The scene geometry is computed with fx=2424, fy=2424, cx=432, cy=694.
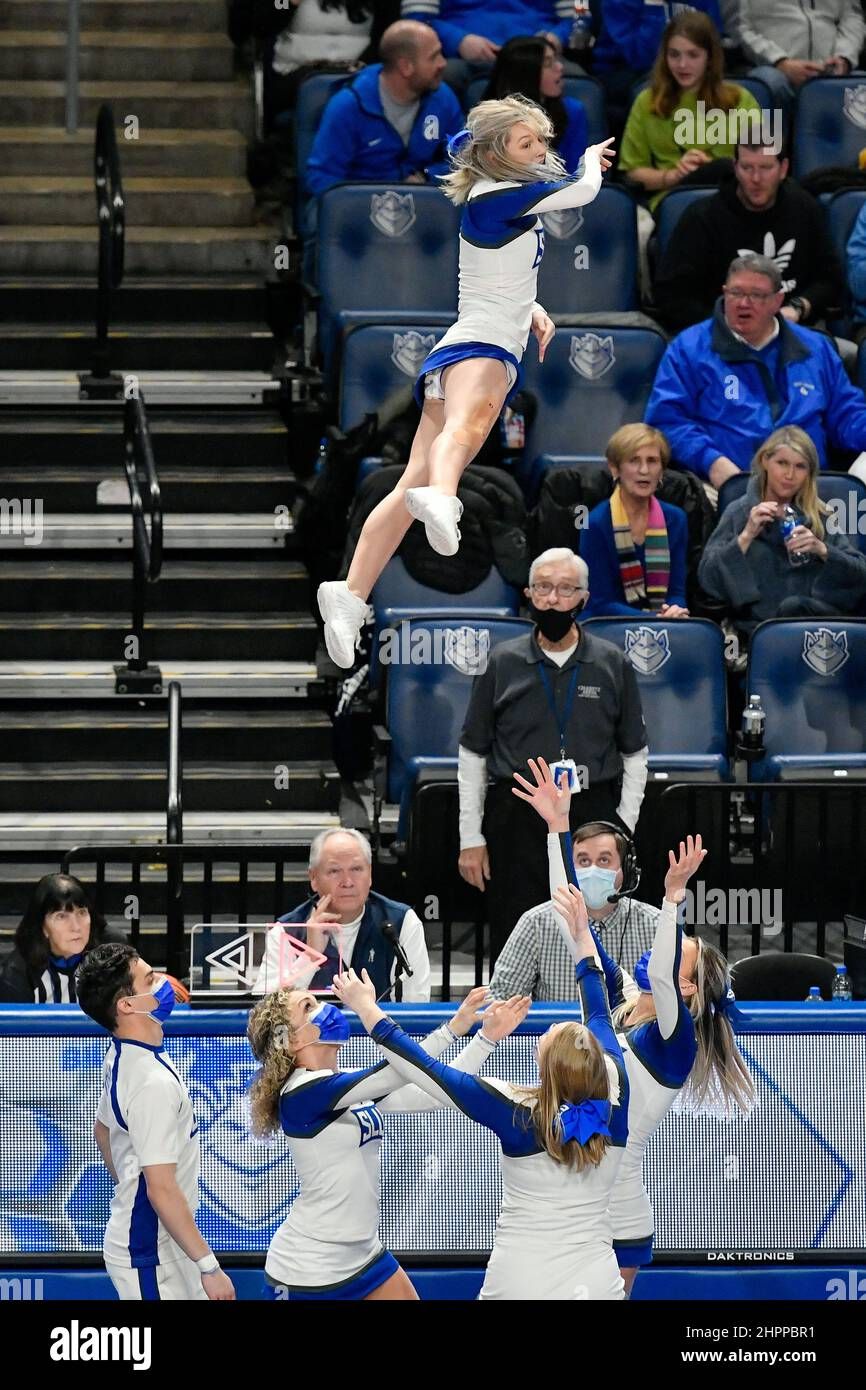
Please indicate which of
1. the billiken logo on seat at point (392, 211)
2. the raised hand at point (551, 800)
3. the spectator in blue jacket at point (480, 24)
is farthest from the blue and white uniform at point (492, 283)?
the spectator in blue jacket at point (480, 24)

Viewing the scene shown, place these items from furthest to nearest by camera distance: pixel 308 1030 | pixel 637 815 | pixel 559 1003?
pixel 637 815, pixel 559 1003, pixel 308 1030

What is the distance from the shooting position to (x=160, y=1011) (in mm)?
6340

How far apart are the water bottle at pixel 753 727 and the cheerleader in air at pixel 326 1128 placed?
2.89m

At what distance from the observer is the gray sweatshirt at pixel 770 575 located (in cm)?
912

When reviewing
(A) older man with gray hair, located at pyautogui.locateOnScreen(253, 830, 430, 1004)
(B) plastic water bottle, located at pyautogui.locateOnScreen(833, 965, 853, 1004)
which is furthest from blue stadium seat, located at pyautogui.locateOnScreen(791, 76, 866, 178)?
(A) older man with gray hair, located at pyautogui.locateOnScreen(253, 830, 430, 1004)

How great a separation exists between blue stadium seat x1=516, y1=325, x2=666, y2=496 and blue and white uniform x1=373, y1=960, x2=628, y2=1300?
4.37 meters

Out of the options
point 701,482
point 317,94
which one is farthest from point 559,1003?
point 317,94

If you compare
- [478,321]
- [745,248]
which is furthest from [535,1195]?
[745,248]

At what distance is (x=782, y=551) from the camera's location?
359 inches

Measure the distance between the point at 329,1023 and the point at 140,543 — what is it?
12.4 feet

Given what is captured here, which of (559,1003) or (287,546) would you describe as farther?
(287,546)

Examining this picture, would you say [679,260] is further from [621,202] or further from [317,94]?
[317,94]

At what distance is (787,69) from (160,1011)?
262 inches

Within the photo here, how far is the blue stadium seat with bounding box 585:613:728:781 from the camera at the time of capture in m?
8.83
